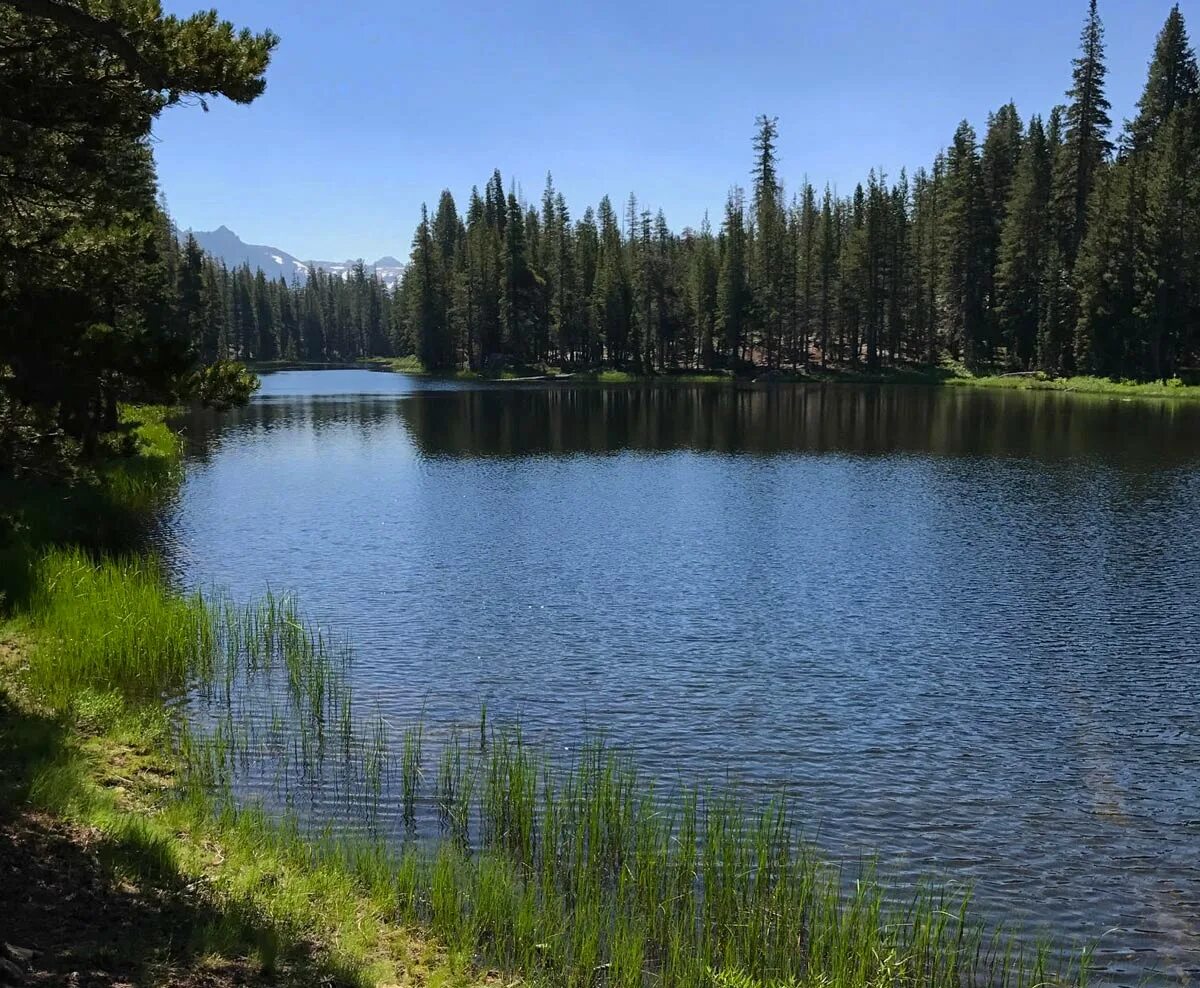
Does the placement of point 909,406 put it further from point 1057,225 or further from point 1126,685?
point 1126,685

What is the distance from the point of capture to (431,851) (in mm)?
11070

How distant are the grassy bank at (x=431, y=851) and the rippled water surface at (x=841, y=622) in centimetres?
119

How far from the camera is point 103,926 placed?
7129 millimetres

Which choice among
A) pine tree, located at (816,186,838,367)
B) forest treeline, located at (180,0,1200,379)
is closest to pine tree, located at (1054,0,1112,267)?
forest treeline, located at (180,0,1200,379)

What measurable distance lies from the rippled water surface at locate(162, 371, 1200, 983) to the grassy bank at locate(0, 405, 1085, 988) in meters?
1.19

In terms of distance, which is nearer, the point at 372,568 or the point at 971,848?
the point at 971,848

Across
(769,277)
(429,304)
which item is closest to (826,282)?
(769,277)

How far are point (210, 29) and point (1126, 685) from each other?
17602 millimetres

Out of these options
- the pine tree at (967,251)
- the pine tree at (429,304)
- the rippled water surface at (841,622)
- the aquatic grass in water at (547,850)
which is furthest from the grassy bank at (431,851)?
the pine tree at (429,304)

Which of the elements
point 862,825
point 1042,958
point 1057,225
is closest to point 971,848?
point 862,825

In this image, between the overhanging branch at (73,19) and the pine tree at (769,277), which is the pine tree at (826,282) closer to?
the pine tree at (769,277)

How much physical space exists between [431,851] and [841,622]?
13.0 metres

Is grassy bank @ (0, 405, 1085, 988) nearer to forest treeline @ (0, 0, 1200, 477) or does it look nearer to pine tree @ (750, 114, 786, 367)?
forest treeline @ (0, 0, 1200, 477)

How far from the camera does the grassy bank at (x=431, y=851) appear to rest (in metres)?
8.59
